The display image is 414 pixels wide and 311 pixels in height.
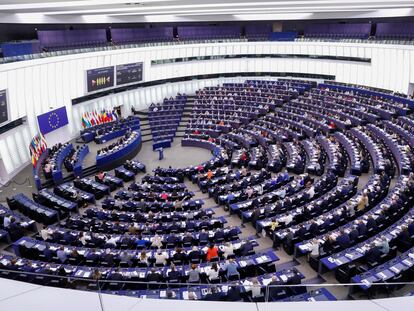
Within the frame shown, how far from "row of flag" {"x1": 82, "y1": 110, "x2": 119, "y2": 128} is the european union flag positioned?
2009mm

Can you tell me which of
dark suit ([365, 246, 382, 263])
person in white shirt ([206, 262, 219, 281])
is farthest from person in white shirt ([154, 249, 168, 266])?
dark suit ([365, 246, 382, 263])

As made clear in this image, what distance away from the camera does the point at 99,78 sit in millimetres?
31734

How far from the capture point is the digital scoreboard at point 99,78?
101 ft

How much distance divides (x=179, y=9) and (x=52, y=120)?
40.3 feet

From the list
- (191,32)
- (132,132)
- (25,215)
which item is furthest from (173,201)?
(191,32)

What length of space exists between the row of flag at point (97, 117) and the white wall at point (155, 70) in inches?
27.6

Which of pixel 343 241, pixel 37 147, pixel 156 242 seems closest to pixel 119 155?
pixel 37 147

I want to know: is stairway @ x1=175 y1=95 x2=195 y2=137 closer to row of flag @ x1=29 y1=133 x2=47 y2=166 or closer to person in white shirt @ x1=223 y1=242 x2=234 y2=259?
row of flag @ x1=29 y1=133 x2=47 y2=166

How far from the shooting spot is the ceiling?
765 inches

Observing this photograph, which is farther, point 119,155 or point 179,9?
point 119,155

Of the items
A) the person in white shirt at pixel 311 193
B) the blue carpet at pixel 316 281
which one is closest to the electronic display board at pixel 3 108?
the person in white shirt at pixel 311 193

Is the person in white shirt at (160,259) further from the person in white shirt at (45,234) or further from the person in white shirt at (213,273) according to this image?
the person in white shirt at (45,234)

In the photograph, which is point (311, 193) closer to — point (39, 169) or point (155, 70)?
point (39, 169)

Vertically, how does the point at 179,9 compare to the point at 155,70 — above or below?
above
